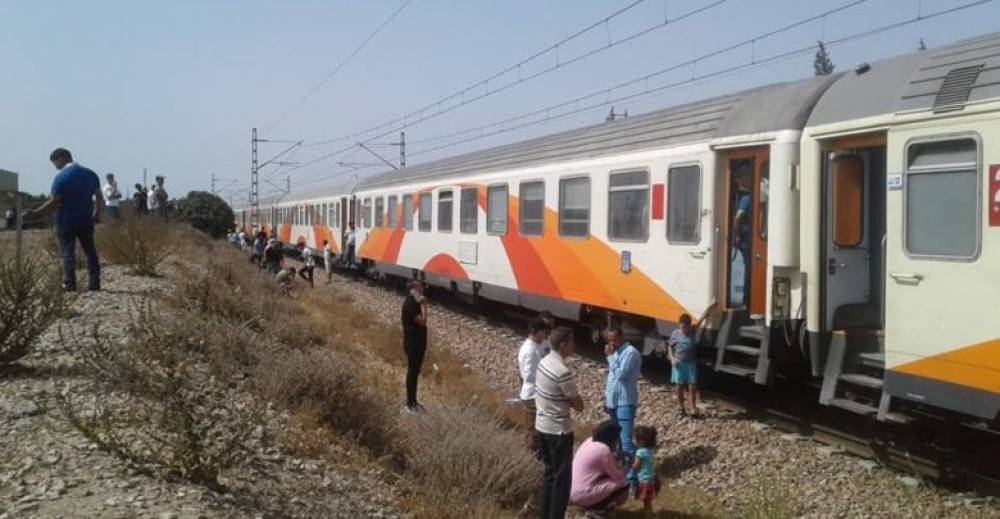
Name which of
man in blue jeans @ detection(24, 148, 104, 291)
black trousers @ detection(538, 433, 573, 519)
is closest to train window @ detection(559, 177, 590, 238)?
black trousers @ detection(538, 433, 573, 519)

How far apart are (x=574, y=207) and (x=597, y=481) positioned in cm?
625

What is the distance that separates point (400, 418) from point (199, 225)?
30429 millimetres

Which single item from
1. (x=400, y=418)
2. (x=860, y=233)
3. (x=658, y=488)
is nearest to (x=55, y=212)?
(x=400, y=418)

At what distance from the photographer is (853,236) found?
8359 mm

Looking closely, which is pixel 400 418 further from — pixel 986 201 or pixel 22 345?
pixel 986 201

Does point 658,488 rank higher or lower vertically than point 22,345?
lower

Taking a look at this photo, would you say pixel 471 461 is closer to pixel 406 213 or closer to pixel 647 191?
pixel 647 191

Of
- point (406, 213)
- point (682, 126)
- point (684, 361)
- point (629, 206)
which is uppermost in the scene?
point (682, 126)

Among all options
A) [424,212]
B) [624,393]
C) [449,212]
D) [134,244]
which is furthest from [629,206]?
[424,212]

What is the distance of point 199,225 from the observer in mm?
36156

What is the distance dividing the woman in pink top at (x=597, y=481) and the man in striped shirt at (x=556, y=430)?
645 mm

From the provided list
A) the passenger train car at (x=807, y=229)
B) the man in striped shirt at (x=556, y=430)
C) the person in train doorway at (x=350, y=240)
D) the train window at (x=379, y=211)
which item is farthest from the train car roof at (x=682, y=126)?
the person in train doorway at (x=350, y=240)

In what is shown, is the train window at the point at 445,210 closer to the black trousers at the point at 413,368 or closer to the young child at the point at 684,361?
the black trousers at the point at 413,368

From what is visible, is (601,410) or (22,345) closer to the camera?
(22,345)
